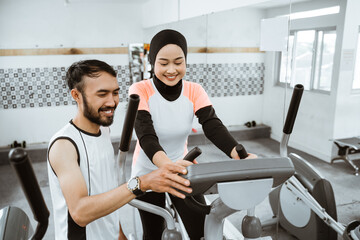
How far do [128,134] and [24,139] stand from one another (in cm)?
429

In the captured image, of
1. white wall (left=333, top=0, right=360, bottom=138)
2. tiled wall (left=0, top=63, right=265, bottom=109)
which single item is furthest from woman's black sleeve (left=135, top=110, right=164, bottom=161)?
tiled wall (left=0, top=63, right=265, bottom=109)

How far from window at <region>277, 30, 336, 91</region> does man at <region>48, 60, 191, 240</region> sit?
1373 millimetres

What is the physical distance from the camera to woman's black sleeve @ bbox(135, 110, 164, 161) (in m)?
1.21

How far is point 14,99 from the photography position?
14.5 feet

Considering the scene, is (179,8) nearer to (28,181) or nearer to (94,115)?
(94,115)

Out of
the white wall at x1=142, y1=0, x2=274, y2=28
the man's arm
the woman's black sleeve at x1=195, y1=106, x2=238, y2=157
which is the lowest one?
the man's arm

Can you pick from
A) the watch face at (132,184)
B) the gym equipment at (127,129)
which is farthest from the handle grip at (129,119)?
the watch face at (132,184)

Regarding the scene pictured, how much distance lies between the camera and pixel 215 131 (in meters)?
1.40

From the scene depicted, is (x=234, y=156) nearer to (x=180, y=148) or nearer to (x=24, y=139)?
(x=180, y=148)

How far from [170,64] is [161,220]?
0.86 meters

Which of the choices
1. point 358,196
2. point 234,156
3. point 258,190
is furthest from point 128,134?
point 358,196

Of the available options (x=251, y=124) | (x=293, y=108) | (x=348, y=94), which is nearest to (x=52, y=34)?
(x=251, y=124)

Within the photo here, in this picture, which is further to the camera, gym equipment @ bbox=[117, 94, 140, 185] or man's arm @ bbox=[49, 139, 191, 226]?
man's arm @ bbox=[49, 139, 191, 226]

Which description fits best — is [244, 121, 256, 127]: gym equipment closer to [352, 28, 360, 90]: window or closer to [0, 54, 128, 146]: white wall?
[352, 28, 360, 90]: window
